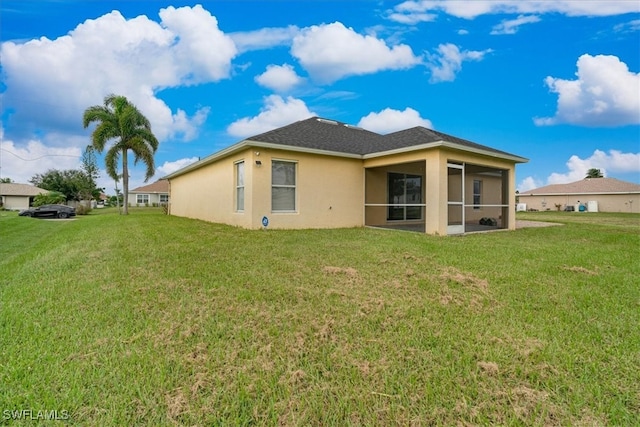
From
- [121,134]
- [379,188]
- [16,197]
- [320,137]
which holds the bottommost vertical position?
[379,188]

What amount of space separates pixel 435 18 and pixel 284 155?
7.48 m

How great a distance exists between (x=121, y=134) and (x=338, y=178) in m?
18.1

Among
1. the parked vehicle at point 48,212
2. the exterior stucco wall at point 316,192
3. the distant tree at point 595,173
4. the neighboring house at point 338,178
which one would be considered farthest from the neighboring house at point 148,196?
the distant tree at point 595,173

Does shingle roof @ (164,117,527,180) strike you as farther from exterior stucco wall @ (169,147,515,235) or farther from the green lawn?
the green lawn

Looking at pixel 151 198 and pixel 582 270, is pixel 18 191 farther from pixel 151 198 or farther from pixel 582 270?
pixel 582 270

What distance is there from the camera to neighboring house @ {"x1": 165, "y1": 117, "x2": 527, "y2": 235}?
33.2ft

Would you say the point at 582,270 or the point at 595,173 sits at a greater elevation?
the point at 595,173

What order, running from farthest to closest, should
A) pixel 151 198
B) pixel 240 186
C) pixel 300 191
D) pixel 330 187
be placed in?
pixel 151 198, pixel 330 187, pixel 240 186, pixel 300 191

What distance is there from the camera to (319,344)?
107 inches

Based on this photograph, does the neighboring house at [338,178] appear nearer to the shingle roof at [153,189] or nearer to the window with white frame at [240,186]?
the window with white frame at [240,186]

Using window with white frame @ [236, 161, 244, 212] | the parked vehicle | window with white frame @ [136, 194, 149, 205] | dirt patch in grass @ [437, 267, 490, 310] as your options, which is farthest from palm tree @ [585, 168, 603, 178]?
window with white frame @ [136, 194, 149, 205]

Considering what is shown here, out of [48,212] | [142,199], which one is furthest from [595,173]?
[142,199]

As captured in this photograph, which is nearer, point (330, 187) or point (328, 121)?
point (330, 187)

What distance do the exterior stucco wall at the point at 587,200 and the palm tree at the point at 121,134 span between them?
43.1 meters
